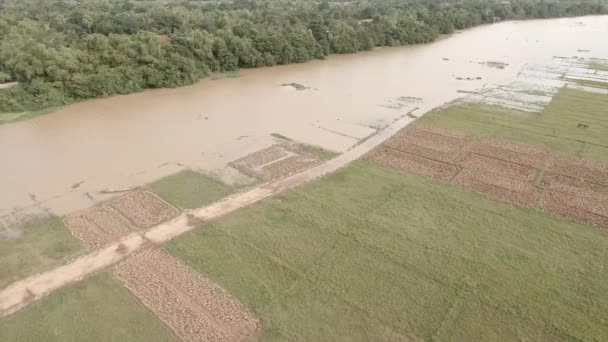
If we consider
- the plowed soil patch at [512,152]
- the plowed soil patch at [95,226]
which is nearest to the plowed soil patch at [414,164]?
the plowed soil patch at [512,152]

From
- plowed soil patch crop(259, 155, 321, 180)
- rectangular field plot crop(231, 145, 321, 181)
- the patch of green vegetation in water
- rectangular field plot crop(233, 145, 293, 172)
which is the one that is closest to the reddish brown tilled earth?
plowed soil patch crop(259, 155, 321, 180)

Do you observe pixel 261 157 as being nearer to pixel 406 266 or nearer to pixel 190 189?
pixel 190 189

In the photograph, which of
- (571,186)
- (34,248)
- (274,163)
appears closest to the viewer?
(34,248)

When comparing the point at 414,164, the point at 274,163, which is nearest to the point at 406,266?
the point at 414,164

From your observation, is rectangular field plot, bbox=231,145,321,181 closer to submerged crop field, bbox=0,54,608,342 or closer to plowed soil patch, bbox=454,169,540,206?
submerged crop field, bbox=0,54,608,342

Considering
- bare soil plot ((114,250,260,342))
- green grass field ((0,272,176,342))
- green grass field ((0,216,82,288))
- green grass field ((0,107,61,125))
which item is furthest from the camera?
green grass field ((0,107,61,125))

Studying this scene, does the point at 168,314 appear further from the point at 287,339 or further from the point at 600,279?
the point at 600,279
